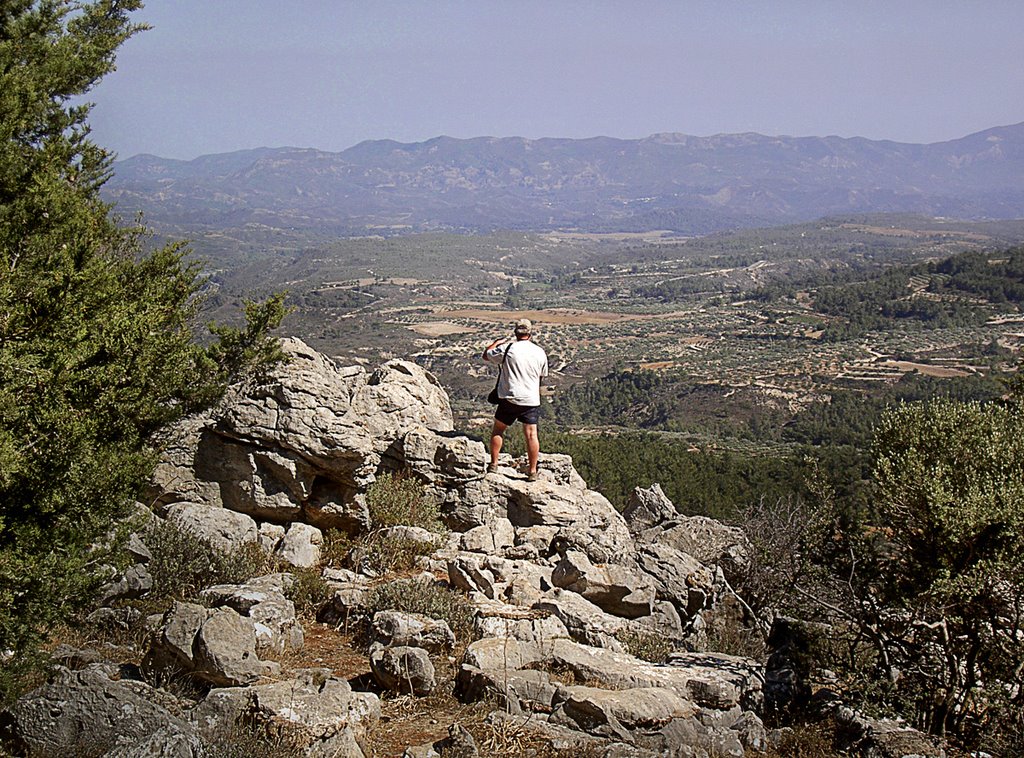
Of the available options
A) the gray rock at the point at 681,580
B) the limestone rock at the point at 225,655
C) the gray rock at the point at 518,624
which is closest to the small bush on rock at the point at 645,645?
the gray rock at the point at 518,624

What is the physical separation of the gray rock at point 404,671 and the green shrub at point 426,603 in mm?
920

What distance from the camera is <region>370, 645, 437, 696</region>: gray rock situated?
225 inches

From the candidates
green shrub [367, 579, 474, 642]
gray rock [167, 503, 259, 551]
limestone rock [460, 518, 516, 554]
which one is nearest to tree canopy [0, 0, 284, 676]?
gray rock [167, 503, 259, 551]

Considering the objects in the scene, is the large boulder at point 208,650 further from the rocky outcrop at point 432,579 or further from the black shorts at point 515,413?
the black shorts at point 515,413

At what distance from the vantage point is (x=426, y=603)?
273 inches

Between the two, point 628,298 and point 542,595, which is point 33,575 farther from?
point 628,298

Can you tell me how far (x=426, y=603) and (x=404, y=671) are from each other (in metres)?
1.22

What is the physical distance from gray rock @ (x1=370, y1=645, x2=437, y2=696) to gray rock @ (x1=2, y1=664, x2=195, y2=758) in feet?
4.93

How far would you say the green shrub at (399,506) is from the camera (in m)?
9.27

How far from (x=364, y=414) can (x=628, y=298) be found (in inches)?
5151

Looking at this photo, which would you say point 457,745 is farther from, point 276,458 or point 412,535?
point 276,458

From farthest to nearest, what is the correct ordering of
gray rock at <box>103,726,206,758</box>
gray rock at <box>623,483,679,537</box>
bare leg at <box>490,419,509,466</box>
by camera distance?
gray rock at <box>623,483,679,537</box> → bare leg at <box>490,419,509,466</box> → gray rock at <box>103,726,206,758</box>

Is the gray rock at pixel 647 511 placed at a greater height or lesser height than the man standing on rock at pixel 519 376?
lesser

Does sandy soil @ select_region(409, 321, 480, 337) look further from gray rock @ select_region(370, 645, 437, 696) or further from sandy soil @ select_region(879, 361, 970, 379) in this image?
gray rock @ select_region(370, 645, 437, 696)
